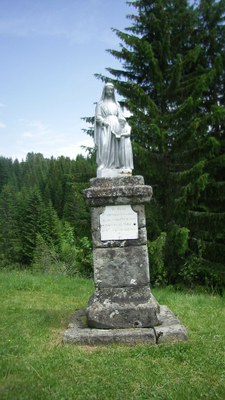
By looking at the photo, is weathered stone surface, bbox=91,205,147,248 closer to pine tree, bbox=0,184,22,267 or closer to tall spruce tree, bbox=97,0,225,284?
tall spruce tree, bbox=97,0,225,284

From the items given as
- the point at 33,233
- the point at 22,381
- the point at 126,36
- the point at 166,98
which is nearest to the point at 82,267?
the point at 166,98

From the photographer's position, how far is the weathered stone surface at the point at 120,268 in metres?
5.52

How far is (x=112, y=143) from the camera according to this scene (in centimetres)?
608

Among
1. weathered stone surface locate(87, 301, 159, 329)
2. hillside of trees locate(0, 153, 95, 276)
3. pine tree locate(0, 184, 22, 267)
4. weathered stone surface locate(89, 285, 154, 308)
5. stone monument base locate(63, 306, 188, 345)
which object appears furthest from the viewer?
pine tree locate(0, 184, 22, 267)

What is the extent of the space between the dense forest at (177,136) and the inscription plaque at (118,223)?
16.5ft

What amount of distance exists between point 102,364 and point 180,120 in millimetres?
9022

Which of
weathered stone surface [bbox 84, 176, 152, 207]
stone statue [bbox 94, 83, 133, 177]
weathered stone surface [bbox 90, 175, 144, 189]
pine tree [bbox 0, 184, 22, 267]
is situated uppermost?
stone statue [bbox 94, 83, 133, 177]

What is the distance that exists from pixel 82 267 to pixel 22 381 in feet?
31.0

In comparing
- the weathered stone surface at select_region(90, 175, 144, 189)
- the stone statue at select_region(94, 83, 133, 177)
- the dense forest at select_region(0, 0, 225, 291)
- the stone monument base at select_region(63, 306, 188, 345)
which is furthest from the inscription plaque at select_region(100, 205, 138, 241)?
the dense forest at select_region(0, 0, 225, 291)

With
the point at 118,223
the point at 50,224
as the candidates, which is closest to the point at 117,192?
the point at 118,223

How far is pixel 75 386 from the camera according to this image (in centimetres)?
376

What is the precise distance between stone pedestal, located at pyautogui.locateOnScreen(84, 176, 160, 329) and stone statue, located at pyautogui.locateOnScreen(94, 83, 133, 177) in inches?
12.1

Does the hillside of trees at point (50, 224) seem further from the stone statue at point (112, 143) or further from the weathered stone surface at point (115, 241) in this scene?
the weathered stone surface at point (115, 241)

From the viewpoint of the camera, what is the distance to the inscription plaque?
18.3 ft
